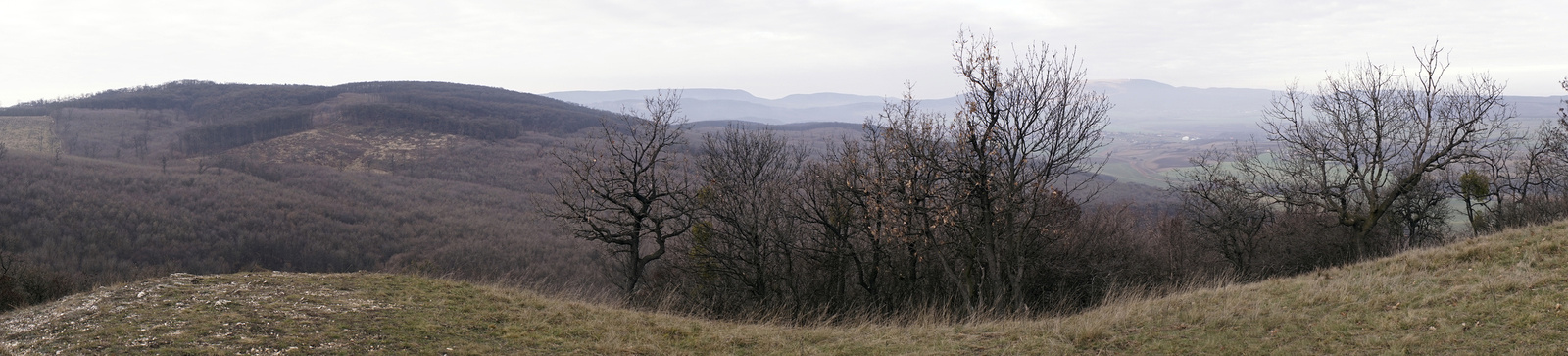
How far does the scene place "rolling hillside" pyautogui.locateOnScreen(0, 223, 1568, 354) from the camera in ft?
23.6

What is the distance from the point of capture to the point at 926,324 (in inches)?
389

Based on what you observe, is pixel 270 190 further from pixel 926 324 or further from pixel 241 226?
pixel 926 324

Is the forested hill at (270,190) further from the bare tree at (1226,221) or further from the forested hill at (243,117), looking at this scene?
the bare tree at (1226,221)

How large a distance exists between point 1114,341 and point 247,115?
8176 inches

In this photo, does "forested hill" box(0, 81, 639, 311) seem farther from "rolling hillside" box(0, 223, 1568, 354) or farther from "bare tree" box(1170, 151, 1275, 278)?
"bare tree" box(1170, 151, 1275, 278)

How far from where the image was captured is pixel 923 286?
858 inches

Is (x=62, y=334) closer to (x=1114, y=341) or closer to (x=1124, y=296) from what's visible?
(x=1114, y=341)

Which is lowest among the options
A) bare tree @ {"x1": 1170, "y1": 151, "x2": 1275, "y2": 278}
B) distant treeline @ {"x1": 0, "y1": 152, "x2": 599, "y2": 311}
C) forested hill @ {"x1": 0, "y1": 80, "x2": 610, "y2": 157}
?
distant treeline @ {"x1": 0, "y1": 152, "x2": 599, "y2": 311}

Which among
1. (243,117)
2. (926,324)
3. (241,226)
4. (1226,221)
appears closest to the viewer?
(926,324)

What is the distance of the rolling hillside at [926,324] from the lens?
7195 millimetres

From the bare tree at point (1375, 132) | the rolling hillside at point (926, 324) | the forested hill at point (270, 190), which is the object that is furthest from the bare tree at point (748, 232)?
the bare tree at point (1375, 132)

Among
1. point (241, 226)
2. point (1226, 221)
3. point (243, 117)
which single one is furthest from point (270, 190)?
point (1226, 221)

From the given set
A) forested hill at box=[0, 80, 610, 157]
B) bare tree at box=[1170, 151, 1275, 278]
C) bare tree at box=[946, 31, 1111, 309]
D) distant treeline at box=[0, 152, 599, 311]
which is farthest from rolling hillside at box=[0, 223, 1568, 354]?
forested hill at box=[0, 80, 610, 157]

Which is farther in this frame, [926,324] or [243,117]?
[243,117]
